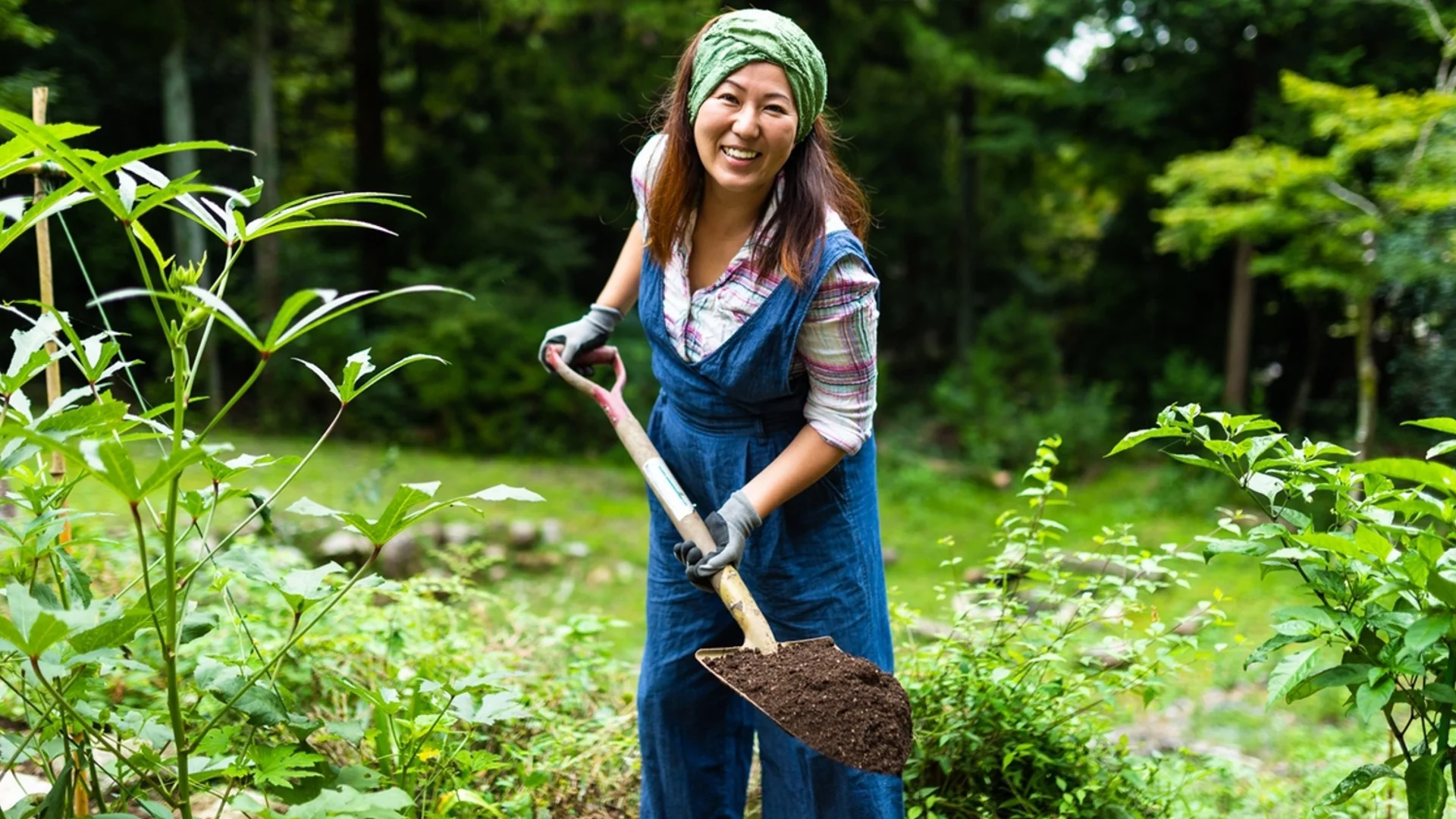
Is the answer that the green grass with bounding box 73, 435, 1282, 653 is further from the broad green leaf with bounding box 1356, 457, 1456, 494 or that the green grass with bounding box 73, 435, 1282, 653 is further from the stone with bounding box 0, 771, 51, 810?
the broad green leaf with bounding box 1356, 457, 1456, 494

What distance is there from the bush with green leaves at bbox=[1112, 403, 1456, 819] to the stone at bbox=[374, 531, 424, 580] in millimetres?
5154

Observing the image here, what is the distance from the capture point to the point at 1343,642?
5.44ft

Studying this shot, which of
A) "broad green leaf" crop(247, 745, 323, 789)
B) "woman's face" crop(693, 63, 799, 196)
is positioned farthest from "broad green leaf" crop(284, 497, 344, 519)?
"woman's face" crop(693, 63, 799, 196)

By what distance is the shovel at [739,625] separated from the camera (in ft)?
5.89

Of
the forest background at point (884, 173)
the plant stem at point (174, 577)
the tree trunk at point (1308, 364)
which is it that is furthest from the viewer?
the tree trunk at point (1308, 364)

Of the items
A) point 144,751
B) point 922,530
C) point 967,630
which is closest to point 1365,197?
point 922,530

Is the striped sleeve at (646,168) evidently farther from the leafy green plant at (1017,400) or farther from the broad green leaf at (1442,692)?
the leafy green plant at (1017,400)

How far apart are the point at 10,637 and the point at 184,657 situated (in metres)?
1.49

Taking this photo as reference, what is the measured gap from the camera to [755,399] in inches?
80.4

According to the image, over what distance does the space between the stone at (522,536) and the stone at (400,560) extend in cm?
71

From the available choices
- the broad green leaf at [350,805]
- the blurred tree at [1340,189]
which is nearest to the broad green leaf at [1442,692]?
the broad green leaf at [350,805]

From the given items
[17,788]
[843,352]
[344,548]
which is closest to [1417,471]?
[843,352]

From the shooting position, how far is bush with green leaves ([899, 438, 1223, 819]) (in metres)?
2.19

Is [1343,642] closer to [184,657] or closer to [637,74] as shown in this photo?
[184,657]
